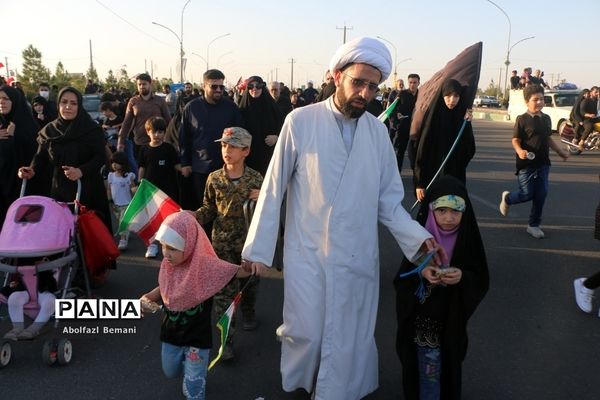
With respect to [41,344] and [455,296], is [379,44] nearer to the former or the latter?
[455,296]

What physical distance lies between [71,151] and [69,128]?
0.67 feet

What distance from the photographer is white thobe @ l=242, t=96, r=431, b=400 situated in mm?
2715

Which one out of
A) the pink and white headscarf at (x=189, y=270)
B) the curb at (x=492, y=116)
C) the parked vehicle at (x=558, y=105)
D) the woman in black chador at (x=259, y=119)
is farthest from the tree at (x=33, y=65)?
the pink and white headscarf at (x=189, y=270)

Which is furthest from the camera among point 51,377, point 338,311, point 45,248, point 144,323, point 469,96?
point 469,96

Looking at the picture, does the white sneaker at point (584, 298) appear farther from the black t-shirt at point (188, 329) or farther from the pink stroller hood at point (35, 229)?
the pink stroller hood at point (35, 229)

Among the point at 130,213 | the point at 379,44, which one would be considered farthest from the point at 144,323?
the point at 379,44

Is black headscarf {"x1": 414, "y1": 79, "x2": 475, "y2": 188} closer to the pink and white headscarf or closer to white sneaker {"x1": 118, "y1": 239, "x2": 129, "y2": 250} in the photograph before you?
the pink and white headscarf

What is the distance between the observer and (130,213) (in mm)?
3830

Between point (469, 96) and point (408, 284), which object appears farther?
point (469, 96)

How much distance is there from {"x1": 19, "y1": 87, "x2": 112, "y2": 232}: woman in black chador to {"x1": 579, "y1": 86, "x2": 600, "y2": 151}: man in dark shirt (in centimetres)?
1417

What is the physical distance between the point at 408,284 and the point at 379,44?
1.33m

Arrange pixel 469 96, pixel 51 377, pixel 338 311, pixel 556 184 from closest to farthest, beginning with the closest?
1. pixel 338 311
2. pixel 51 377
3. pixel 469 96
4. pixel 556 184

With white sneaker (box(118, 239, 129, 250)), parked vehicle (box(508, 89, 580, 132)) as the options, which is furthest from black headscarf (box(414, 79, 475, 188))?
parked vehicle (box(508, 89, 580, 132))

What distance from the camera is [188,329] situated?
2822 millimetres
